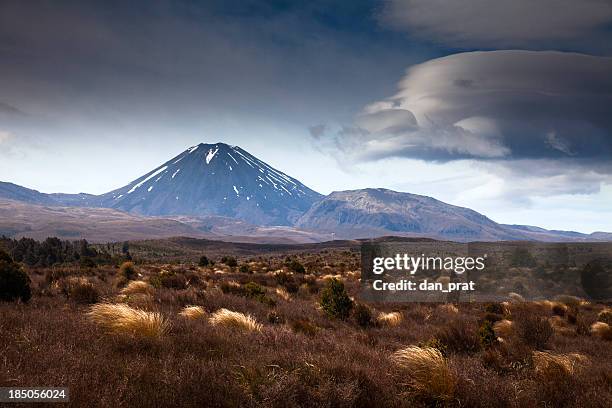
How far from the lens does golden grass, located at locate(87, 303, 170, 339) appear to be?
22.7 feet

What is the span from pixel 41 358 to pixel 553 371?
8209mm

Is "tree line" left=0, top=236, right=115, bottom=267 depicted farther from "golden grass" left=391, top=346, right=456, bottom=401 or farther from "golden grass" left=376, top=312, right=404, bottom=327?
"golden grass" left=391, top=346, right=456, bottom=401

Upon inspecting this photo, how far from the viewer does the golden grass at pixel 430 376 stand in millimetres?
5562

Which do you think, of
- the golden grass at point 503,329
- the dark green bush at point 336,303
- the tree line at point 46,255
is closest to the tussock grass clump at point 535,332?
the golden grass at point 503,329

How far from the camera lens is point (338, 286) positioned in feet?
46.3

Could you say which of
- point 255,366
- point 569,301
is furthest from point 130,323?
point 569,301

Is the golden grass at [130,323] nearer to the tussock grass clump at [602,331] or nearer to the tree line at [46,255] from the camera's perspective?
the tussock grass clump at [602,331]

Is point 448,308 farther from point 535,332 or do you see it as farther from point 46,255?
point 46,255

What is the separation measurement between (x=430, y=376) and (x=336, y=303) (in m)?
8.12

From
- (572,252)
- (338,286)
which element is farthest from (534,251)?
(338,286)

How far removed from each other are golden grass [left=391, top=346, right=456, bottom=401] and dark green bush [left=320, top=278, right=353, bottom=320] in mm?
7490

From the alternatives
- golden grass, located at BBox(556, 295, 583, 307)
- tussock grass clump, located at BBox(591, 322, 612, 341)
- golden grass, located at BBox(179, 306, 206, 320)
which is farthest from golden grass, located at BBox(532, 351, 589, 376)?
golden grass, located at BBox(556, 295, 583, 307)

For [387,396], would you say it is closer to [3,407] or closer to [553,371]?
[553,371]

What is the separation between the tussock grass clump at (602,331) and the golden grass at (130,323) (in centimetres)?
1483
